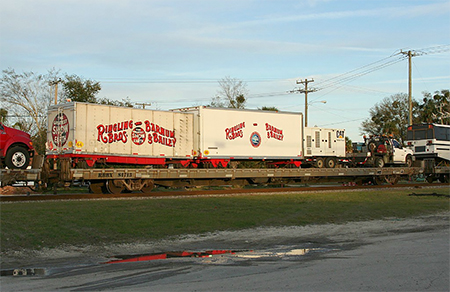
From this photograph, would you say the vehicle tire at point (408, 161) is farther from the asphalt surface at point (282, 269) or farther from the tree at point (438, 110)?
the tree at point (438, 110)

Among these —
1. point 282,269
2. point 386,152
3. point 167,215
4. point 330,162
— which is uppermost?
point 386,152

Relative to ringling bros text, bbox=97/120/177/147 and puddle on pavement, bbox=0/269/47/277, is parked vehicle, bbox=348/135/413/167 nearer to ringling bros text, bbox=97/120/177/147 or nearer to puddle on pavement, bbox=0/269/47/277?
ringling bros text, bbox=97/120/177/147

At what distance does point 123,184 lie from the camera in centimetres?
2167

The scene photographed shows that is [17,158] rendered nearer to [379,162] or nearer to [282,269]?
[282,269]

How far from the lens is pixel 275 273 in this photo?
7250 mm

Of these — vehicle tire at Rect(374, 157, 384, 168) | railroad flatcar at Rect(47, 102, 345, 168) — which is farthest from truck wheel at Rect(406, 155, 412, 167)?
railroad flatcar at Rect(47, 102, 345, 168)

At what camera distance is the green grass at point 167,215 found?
10.9 meters

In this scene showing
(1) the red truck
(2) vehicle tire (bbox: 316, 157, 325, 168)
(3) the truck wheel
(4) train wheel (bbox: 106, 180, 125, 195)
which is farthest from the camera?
(2) vehicle tire (bbox: 316, 157, 325, 168)

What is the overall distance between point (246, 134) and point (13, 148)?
12979 mm

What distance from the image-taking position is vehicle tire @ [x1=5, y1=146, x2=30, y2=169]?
1816 centimetres

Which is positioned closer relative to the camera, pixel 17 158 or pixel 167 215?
pixel 167 215

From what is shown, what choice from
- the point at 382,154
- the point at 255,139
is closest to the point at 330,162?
the point at 382,154

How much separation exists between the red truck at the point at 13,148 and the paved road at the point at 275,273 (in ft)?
37.3

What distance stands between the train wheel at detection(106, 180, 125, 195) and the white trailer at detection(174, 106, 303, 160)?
213 inches
